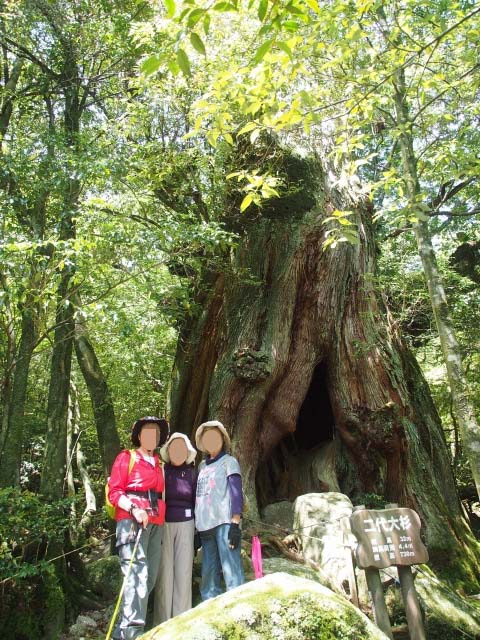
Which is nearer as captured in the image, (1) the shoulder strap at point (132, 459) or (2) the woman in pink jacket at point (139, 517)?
(2) the woman in pink jacket at point (139, 517)

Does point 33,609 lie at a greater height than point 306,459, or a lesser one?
lesser

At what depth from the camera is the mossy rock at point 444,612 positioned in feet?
14.8

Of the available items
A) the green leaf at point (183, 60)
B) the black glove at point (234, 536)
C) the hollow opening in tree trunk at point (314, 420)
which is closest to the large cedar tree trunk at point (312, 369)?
the hollow opening in tree trunk at point (314, 420)

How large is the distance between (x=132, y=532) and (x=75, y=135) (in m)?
4.54

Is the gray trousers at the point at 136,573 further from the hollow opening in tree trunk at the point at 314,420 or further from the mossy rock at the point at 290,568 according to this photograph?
the hollow opening in tree trunk at the point at 314,420

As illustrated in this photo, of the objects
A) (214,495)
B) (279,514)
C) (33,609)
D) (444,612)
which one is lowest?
(444,612)

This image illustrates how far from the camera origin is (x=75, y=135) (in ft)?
19.8

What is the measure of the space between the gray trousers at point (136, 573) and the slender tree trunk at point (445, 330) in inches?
97.8

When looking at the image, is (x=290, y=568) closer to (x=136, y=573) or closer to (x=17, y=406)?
(x=136, y=573)

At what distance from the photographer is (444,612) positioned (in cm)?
462

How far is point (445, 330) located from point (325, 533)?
92.7 inches

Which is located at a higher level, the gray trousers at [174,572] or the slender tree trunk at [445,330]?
the slender tree trunk at [445,330]

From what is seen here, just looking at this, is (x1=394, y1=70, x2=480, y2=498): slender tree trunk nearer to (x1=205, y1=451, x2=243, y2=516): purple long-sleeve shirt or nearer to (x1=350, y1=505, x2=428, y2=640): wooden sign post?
(x1=350, y1=505, x2=428, y2=640): wooden sign post

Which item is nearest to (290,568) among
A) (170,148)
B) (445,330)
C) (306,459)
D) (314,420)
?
(445,330)
